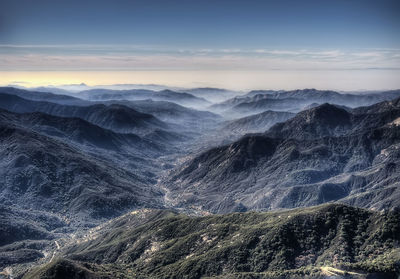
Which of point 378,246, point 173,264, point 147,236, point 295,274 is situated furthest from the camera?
point 147,236

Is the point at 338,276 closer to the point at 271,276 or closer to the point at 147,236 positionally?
the point at 271,276

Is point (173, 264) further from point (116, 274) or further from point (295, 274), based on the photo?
point (295, 274)

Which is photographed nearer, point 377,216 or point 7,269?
point 377,216

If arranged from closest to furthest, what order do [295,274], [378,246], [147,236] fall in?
[295,274]
[378,246]
[147,236]

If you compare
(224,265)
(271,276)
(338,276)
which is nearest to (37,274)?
(224,265)

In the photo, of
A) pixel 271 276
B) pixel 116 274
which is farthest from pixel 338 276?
pixel 116 274

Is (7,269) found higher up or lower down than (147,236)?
lower down

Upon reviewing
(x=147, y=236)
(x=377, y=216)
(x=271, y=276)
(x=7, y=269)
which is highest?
(x=377, y=216)
